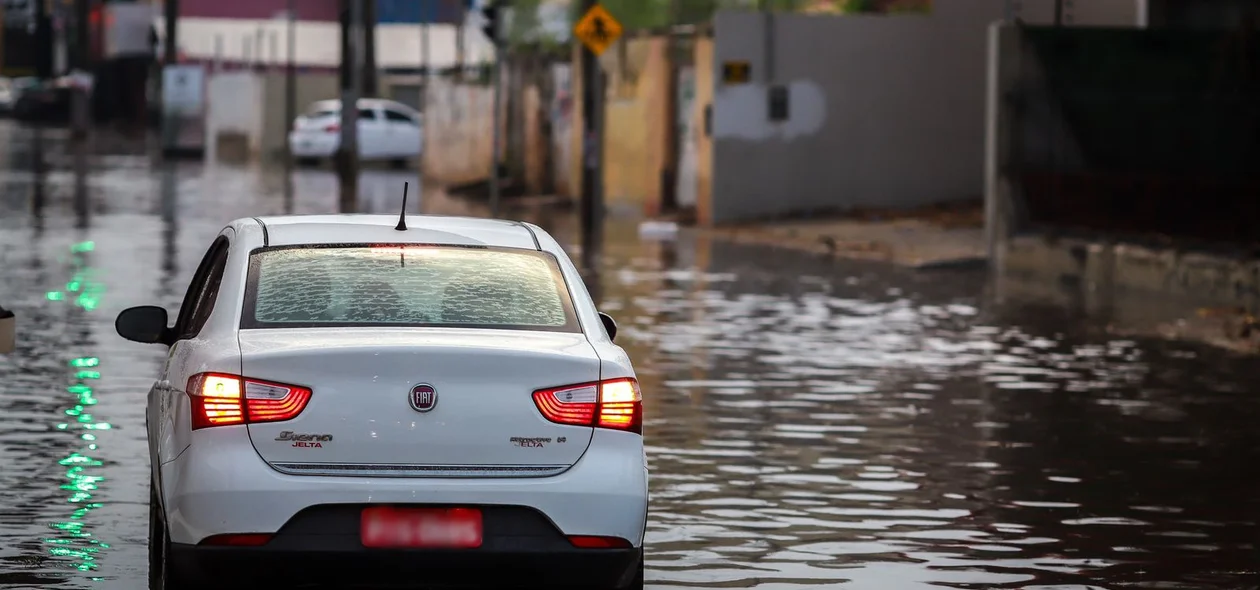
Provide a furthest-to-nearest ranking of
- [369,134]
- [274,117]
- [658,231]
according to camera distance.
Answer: [274,117] → [369,134] → [658,231]

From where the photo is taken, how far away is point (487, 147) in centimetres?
5019

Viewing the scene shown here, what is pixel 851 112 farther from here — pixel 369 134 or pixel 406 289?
pixel 406 289

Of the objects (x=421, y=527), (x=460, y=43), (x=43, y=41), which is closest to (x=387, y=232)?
(x=421, y=527)

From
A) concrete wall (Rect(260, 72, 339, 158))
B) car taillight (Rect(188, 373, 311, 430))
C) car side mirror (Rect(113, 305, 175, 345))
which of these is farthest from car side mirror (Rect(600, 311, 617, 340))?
concrete wall (Rect(260, 72, 339, 158))

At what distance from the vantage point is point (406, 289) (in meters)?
8.30

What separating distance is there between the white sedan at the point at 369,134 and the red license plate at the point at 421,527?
5250 centimetres

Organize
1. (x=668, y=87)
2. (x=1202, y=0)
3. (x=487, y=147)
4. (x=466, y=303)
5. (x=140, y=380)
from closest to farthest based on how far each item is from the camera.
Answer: (x=466, y=303)
(x=140, y=380)
(x=1202, y=0)
(x=668, y=87)
(x=487, y=147)

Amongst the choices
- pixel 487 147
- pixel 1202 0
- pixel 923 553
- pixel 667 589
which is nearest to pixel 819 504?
pixel 923 553

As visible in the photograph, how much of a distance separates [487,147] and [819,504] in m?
39.3

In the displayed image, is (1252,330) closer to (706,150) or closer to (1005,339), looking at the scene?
(1005,339)

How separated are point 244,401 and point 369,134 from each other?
2119 inches

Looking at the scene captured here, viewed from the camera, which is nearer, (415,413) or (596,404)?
(415,413)

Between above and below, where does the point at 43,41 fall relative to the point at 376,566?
above

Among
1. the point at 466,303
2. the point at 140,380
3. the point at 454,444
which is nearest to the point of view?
the point at 454,444
